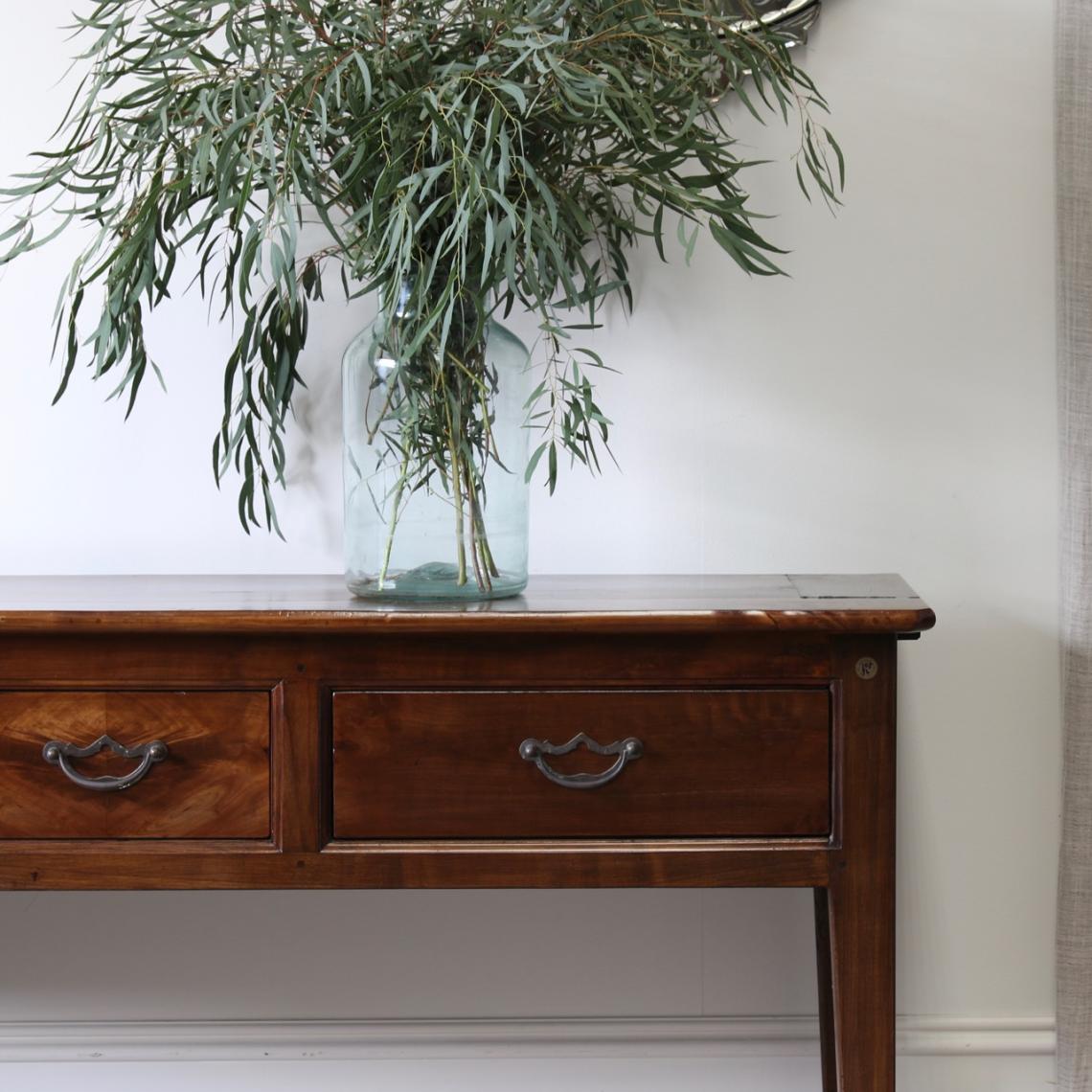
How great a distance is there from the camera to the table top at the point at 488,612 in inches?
37.8

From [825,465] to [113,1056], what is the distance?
123 cm

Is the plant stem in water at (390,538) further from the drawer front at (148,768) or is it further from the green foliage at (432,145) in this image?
the drawer front at (148,768)

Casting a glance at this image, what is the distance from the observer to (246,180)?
3.11ft

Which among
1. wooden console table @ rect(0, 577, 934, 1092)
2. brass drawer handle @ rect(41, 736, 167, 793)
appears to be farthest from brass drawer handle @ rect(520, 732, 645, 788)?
brass drawer handle @ rect(41, 736, 167, 793)

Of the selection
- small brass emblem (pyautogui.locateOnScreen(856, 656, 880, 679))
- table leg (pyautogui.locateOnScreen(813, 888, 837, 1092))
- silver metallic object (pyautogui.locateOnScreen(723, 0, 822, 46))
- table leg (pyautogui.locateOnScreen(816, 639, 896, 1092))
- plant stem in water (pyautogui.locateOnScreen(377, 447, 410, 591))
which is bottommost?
table leg (pyautogui.locateOnScreen(813, 888, 837, 1092))

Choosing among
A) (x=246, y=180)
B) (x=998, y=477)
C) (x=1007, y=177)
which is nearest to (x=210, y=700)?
(x=246, y=180)

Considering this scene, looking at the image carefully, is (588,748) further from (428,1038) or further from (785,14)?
(785,14)

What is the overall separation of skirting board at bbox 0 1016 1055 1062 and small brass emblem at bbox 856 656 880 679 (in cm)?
68

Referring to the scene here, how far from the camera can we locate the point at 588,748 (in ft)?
3.23

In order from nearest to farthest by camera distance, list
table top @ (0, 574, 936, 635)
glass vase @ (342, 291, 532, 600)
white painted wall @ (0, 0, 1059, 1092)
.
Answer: table top @ (0, 574, 936, 635) → glass vase @ (342, 291, 532, 600) → white painted wall @ (0, 0, 1059, 1092)

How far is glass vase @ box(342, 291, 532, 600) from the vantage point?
1.09m

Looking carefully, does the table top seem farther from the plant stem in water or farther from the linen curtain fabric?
the linen curtain fabric

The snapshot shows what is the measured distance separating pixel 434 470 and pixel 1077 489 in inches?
32.7

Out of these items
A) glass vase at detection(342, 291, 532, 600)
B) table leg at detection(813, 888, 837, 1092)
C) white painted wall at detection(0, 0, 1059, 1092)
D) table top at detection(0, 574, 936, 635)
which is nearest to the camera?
table top at detection(0, 574, 936, 635)
